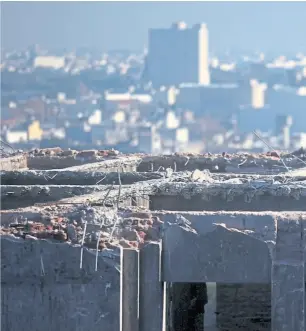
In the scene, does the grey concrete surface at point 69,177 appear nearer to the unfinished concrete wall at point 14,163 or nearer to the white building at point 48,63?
the unfinished concrete wall at point 14,163

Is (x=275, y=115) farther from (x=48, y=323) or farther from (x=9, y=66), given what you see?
(x=48, y=323)

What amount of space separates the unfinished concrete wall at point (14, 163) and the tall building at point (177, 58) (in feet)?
420

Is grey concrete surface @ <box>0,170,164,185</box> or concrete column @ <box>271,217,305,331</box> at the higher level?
grey concrete surface @ <box>0,170,164,185</box>

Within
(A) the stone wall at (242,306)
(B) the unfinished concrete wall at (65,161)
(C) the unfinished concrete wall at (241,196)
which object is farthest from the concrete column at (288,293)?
(B) the unfinished concrete wall at (65,161)

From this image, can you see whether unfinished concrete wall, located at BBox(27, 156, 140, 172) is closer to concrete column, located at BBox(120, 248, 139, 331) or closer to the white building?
concrete column, located at BBox(120, 248, 139, 331)

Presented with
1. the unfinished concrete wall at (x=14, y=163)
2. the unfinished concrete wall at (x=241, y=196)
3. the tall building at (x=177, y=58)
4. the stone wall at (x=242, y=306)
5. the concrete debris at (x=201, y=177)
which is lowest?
the stone wall at (x=242, y=306)

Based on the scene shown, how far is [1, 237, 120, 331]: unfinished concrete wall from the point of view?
9562 millimetres

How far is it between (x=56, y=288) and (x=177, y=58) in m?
140

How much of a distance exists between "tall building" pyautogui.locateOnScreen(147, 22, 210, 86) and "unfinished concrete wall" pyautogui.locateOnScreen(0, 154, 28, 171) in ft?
420

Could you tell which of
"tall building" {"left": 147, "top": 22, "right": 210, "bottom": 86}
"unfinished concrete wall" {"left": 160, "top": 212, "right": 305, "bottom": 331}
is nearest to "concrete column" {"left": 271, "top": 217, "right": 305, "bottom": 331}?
"unfinished concrete wall" {"left": 160, "top": 212, "right": 305, "bottom": 331}

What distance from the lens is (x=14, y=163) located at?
15109 mm

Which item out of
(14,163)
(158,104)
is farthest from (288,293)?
(158,104)

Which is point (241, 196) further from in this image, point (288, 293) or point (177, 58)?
point (177, 58)

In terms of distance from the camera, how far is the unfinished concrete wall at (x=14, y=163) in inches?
579
